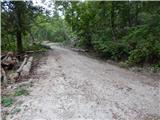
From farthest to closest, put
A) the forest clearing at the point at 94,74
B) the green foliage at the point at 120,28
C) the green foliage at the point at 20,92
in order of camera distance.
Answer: the green foliage at the point at 120,28 < the green foliage at the point at 20,92 < the forest clearing at the point at 94,74

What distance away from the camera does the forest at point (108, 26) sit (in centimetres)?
1413

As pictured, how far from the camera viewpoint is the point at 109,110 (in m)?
7.02

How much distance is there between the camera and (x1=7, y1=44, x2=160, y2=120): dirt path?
6.77 metres

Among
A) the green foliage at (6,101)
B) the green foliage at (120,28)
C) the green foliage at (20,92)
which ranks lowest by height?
the green foliage at (6,101)

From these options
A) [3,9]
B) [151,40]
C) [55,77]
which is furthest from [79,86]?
[3,9]

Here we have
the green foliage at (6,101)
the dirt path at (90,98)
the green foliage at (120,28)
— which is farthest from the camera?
the green foliage at (120,28)

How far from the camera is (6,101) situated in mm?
8070

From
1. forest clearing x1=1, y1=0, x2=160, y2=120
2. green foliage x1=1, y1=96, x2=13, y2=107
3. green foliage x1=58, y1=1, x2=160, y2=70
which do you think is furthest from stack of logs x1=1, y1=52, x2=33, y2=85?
green foliage x1=58, y1=1, x2=160, y2=70

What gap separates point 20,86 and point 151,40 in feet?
25.5

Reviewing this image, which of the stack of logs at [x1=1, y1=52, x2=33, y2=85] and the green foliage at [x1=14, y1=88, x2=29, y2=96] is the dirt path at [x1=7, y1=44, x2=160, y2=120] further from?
the stack of logs at [x1=1, y1=52, x2=33, y2=85]

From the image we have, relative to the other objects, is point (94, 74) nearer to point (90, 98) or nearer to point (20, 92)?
point (90, 98)

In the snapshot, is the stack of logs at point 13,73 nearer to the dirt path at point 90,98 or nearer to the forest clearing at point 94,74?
the forest clearing at point 94,74

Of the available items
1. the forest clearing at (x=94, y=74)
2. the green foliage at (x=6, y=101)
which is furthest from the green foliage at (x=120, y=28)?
the green foliage at (x=6, y=101)

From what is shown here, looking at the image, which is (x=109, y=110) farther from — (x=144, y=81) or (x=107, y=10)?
(x=107, y=10)
